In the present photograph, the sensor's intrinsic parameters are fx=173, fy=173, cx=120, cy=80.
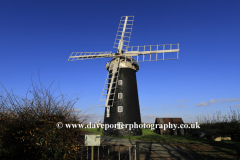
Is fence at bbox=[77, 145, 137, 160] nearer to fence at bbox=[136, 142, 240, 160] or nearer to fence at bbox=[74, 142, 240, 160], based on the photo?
fence at bbox=[74, 142, 240, 160]

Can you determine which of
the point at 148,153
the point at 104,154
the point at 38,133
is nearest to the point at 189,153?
the point at 148,153

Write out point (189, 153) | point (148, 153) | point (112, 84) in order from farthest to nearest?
point (112, 84) < point (189, 153) < point (148, 153)

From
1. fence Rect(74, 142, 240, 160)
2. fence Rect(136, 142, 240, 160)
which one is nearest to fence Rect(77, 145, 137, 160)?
fence Rect(74, 142, 240, 160)

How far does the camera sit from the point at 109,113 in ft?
67.8

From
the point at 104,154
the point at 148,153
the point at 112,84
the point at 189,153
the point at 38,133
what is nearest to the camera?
the point at 38,133

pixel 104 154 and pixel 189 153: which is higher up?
pixel 104 154

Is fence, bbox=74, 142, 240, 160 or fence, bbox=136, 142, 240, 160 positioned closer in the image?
fence, bbox=74, 142, 240, 160

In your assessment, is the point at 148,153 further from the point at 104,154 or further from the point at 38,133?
the point at 38,133

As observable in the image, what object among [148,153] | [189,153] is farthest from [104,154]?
[189,153]

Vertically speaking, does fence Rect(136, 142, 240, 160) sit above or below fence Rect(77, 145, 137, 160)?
below

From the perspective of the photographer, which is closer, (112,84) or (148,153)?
(148,153)

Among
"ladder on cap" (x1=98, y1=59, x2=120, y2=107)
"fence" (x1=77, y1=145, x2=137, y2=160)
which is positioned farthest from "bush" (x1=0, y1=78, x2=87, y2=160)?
"ladder on cap" (x1=98, y1=59, x2=120, y2=107)

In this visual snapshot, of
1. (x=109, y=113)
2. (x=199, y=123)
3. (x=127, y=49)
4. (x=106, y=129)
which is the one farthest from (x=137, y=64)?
(x=199, y=123)

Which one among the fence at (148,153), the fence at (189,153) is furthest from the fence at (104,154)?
the fence at (189,153)
